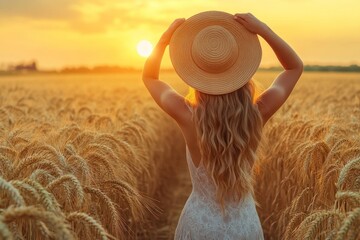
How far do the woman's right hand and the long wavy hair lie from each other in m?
0.32

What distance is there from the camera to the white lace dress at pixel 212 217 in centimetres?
300

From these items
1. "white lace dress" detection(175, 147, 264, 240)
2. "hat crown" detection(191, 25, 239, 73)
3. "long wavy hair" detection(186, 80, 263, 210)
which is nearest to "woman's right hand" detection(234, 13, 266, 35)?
"hat crown" detection(191, 25, 239, 73)

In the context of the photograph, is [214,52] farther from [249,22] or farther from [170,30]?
[170,30]

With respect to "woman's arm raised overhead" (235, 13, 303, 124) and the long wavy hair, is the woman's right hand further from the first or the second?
the long wavy hair

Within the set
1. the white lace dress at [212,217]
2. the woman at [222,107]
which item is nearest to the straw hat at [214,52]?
the woman at [222,107]

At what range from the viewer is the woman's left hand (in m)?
3.01

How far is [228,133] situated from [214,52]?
18.5 inches

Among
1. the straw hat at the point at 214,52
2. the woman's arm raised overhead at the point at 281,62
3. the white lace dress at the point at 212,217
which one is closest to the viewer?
the straw hat at the point at 214,52

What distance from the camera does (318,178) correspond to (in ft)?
12.5

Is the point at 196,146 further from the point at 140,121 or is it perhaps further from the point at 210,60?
the point at 140,121

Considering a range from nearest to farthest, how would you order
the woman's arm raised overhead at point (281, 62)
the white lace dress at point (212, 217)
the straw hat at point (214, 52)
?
the straw hat at point (214, 52) → the woman's arm raised overhead at point (281, 62) → the white lace dress at point (212, 217)

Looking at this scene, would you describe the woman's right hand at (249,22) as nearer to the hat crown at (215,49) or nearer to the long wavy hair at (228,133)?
the hat crown at (215,49)

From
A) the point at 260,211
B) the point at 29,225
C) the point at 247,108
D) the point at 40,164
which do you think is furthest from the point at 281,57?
the point at 260,211

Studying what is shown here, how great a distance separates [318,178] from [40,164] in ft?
7.02
